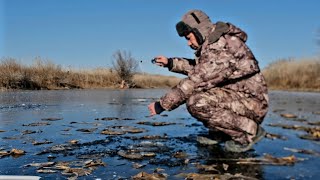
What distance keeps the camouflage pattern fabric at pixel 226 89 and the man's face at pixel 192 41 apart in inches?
3.2

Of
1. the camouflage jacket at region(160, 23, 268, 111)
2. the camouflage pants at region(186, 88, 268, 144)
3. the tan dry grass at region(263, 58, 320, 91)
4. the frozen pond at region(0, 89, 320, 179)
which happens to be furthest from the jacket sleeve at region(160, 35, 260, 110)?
the tan dry grass at region(263, 58, 320, 91)

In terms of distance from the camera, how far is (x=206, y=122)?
420 centimetres

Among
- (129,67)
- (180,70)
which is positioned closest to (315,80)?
(129,67)

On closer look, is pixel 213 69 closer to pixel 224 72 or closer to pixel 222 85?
pixel 224 72

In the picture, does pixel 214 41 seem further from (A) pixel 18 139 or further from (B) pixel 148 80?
(B) pixel 148 80

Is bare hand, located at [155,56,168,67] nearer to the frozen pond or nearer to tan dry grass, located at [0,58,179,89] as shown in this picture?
the frozen pond

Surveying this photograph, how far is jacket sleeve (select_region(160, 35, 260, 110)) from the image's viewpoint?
3895 millimetres

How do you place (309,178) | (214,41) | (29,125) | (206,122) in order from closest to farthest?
(309,178), (214,41), (206,122), (29,125)

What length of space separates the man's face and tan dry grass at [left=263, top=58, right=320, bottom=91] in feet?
76.7

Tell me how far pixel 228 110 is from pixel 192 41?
866 mm

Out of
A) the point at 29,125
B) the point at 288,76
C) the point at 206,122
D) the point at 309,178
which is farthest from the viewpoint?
the point at 288,76

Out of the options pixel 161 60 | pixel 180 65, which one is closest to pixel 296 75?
pixel 180 65

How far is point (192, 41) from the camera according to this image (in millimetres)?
4176

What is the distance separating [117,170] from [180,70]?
201 cm
